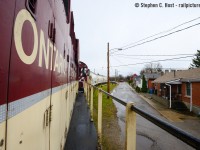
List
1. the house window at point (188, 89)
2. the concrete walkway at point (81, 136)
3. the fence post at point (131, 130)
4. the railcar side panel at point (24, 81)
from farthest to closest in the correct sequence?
1. the house window at point (188, 89)
2. the concrete walkway at point (81, 136)
3. the fence post at point (131, 130)
4. the railcar side panel at point (24, 81)

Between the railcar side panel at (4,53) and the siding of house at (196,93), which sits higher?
the railcar side panel at (4,53)

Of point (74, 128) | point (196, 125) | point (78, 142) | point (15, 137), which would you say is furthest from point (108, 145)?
point (196, 125)

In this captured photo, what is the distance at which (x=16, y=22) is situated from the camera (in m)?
1.20

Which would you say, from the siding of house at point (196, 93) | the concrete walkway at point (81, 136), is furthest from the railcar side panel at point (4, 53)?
the siding of house at point (196, 93)

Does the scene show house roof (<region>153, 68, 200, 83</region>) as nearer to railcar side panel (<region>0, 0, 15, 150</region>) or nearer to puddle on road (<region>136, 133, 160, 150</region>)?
puddle on road (<region>136, 133, 160, 150</region>)

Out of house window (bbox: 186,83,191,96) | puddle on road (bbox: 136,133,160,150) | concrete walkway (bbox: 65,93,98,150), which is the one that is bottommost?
puddle on road (bbox: 136,133,160,150)

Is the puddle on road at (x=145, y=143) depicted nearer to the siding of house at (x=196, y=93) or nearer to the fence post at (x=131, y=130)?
the fence post at (x=131, y=130)

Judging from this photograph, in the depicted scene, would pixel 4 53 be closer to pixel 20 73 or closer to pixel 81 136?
pixel 20 73

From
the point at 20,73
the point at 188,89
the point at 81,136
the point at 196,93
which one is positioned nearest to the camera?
the point at 20,73

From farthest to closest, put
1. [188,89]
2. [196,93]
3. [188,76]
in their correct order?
[188,76] → [188,89] → [196,93]

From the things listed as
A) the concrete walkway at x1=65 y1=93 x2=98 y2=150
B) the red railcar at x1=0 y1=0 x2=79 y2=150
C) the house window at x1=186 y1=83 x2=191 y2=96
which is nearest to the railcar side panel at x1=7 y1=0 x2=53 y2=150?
the red railcar at x1=0 y1=0 x2=79 y2=150

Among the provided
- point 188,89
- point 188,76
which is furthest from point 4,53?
point 188,76

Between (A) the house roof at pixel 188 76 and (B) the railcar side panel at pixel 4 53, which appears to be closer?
(B) the railcar side panel at pixel 4 53

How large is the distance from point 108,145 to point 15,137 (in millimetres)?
6662
